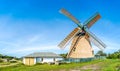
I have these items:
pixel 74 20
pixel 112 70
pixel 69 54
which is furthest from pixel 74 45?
pixel 112 70

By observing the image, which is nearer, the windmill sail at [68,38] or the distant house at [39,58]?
the windmill sail at [68,38]

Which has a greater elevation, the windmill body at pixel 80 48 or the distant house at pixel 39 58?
the windmill body at pixel 80 48

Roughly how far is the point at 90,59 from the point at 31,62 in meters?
18.7

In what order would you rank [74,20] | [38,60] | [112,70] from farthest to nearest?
[38,60] → [74,20] → [112,70]

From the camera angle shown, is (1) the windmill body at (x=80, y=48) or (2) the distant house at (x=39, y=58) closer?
(1) the windmill body at (x=80, y=48)

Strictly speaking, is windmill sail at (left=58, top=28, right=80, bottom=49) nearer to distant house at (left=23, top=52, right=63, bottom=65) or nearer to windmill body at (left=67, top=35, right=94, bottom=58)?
windmill body at (left=67, top=35, right=94, bottom=58)

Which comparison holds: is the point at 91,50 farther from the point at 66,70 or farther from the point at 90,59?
the point at 66,70

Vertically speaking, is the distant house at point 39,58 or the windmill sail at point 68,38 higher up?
the windmill sail at point 68,38

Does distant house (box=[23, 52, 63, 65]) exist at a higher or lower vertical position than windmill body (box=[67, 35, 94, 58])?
lower

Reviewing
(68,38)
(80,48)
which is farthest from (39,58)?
(80,48)

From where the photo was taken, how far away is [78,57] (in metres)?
54.6

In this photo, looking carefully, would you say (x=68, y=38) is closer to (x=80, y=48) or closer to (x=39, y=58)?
(x=80, y=48)

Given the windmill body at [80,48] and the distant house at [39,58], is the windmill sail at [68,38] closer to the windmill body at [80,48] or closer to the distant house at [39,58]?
the windmill body at [80,48]

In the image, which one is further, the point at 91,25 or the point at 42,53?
the point at 42,53
